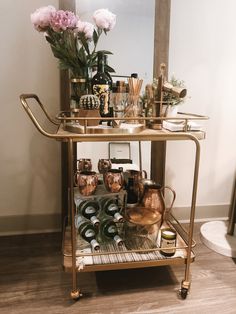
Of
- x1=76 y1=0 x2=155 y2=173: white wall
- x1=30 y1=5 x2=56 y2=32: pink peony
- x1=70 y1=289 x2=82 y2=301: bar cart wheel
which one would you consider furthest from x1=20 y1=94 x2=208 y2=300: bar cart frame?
x1=76 y1=0 x2=155 y2=173: white wall

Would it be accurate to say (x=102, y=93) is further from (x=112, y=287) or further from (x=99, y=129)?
(x=112, y=287)

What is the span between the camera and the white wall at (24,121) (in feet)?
4.40

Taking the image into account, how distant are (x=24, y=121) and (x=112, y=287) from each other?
88 centimetres

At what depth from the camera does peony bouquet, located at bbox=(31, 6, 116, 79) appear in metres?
0.95

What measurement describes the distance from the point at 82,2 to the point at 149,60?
42cm

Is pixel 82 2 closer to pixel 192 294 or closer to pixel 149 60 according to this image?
pixel 149 60

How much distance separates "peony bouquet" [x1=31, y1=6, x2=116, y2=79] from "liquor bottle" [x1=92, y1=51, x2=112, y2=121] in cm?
4

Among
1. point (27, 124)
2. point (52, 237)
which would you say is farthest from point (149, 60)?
point (52, 237)

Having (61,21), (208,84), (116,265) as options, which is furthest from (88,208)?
(208,84)

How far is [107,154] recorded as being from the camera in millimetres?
1476

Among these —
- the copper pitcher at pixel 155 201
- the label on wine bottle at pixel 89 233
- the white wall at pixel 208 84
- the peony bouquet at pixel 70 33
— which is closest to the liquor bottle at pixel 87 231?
the label on wine bottle at pixel 89 233

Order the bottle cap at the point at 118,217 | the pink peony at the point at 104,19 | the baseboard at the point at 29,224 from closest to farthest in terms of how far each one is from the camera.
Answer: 1. the pink peony at the point at 104,19
2. the bottle cap at the point at 118,217
3. the baseboard at the point at 29,224

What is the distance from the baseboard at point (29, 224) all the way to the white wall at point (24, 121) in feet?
0.05

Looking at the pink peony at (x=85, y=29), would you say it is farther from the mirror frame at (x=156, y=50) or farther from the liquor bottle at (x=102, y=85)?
the mirror frame at (x=156, y=50)
